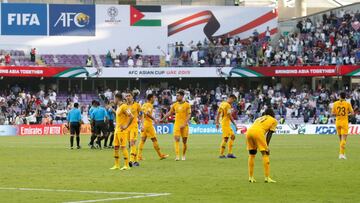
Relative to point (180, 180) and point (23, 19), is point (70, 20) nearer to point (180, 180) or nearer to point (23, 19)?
point (23, 19)

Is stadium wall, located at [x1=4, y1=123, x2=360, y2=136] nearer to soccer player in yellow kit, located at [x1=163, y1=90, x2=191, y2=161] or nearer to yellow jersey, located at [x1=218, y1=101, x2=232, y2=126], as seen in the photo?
yellow jersey, located at [x1=218, y1=101, x2=232, y2=126]

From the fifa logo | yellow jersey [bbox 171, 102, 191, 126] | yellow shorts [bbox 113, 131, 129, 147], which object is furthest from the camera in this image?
the fifa logo

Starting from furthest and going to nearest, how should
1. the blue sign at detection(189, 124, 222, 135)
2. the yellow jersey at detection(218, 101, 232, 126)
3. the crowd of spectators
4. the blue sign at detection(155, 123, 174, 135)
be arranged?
the crowd of spectators, the blue sign at detection(189, 124, 222, 135), the blue sign at detection(155, 123, 174, 135), the yellow jersey at detection(218, 101, 232, 126)

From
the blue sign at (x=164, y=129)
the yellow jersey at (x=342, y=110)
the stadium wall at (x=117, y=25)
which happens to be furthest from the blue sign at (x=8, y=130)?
the yellow jersey at (x=342, y=110)

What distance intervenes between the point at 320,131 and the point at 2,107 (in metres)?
22.6

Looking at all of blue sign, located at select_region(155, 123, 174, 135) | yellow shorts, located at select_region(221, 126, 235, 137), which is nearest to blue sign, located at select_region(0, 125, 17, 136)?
blue sign, located at select_region(155, 123, 174, 135)

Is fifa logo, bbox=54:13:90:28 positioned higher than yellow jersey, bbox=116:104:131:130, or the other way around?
→ fifa logo, bbox=54:13:90:28

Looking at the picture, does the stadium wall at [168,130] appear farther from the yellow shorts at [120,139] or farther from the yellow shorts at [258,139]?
the yellow shorts at [258,139]

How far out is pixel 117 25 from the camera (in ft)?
233

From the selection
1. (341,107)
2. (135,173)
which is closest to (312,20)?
(341,107)

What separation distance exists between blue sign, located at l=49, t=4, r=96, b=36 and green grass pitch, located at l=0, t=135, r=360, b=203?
3996 centimetres

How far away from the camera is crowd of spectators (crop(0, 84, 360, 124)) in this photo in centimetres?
6312

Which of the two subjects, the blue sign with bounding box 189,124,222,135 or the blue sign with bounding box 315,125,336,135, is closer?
the blue sign with bounding box 315,125,336,135

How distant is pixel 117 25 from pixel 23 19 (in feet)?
24.9
